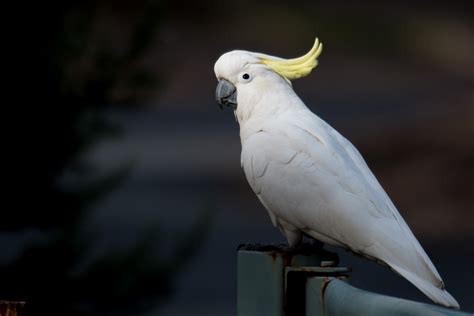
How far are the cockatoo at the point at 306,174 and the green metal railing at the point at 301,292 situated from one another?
1.49 ft

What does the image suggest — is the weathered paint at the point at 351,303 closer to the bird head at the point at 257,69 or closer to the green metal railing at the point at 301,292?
the green metal railing at the point at 301,292

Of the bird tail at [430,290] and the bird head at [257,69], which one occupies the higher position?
the bird head at [257,69]

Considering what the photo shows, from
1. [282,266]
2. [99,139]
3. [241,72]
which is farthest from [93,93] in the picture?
[282,266]

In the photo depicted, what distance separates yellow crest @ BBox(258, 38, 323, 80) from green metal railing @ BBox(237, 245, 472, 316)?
92 cm

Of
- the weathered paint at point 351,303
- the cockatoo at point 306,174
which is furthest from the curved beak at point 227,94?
the weathered paint at point 351,303

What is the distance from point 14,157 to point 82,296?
0.87 metres

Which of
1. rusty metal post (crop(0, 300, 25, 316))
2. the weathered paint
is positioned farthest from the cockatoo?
rusty metal post (crop(0, 300, 25, 316))

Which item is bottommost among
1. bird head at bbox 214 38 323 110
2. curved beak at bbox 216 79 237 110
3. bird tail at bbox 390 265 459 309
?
bird tail at bbox 390 265 459 309

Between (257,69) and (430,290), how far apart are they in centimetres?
85

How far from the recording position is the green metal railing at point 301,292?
996 millimetres

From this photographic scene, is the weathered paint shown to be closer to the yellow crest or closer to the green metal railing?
the green metal railing

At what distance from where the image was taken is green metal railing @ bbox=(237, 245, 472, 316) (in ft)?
3.27

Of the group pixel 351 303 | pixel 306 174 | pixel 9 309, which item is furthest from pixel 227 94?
pixel 351 303

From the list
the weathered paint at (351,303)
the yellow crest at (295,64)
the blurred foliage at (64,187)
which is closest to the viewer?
the weathered paint at (351,303)
